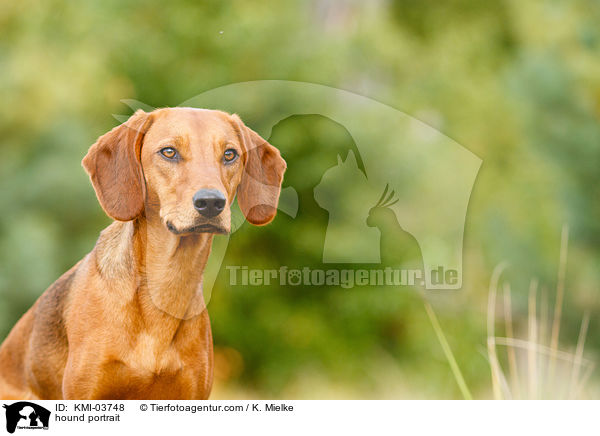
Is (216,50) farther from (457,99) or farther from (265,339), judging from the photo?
(457,99)

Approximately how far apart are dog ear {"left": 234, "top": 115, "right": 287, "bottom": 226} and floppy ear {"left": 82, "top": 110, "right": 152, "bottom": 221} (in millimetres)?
115

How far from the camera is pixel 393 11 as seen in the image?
502cm

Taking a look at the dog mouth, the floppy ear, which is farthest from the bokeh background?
the dog mouth

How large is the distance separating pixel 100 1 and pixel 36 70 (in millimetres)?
951

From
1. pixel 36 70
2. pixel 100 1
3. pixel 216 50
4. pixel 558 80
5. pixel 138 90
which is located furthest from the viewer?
pixel 558 80

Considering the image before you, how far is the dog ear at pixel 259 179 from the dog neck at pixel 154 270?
72mm

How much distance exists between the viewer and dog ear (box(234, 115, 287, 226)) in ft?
2.43

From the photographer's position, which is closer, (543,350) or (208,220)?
(208,220)

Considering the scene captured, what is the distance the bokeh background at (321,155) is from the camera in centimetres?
143

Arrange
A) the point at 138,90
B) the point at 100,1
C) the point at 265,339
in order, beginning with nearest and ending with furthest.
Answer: the point at 138,90 → the point at 100,1 → the point at 265,339
